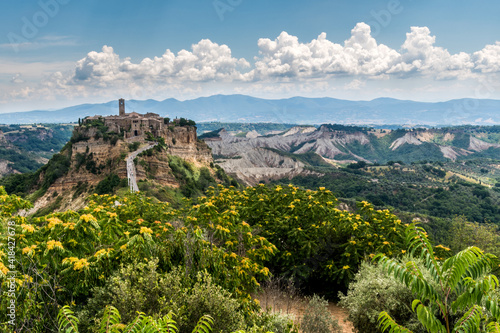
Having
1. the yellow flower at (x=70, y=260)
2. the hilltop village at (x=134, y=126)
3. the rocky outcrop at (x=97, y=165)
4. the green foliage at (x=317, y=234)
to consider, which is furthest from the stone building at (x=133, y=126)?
the yellow flower at (x=70, y=260)

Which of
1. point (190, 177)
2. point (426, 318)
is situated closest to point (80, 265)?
point (426, 318)

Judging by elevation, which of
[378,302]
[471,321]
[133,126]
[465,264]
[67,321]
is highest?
[133,126]

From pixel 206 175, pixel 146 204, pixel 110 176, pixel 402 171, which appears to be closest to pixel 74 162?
pixel 110 176

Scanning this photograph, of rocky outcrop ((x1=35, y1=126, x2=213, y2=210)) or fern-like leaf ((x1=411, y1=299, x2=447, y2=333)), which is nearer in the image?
fern-like leaf ((x1=411, y1=299, x2=447, y2=333))

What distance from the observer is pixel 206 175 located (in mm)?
81688

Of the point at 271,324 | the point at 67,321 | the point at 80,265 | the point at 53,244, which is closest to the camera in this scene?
the point at 67,321

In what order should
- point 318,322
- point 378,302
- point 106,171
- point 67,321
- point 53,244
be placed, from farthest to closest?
1. point 106,171
2. point 318,322
3. point 378,302
4. point 53,244
5. point 67,321

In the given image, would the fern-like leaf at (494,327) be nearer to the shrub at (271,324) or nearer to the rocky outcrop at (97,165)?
the shrub at (271,324)

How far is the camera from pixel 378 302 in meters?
12.3

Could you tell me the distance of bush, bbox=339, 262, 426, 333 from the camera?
11938 mm

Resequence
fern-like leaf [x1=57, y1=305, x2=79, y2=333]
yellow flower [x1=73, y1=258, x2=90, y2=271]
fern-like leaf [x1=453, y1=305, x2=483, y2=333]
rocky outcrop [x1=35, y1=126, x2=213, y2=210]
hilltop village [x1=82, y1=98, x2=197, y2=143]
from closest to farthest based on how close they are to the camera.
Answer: fern-like leaf [x1=57, y1=305, x2=79, y2=333] < fern-like leaf [x1=453, y1=305, x2=483, y2=333] < yellow flower [x1=73, y1=258, x2=90, y2=271] < rocky outcrop [x1=35, y1=126, x2=213, y2=210] < hilltop village [x1=82, y1=98, x2=197, y2=143]

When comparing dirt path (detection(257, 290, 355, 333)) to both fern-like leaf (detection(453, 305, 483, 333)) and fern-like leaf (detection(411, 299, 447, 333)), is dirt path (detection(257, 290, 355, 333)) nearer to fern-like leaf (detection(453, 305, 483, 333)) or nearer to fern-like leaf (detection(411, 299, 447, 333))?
fern-like leaf (detection(411, 299, 447, 333))

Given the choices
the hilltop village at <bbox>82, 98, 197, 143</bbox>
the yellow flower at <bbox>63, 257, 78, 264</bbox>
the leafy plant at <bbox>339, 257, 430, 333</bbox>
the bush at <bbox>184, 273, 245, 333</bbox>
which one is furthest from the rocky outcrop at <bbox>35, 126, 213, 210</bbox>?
the bush at <bbox>184, 273, 245, 333</bbox>

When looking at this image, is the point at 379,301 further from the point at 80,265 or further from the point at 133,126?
the point at 133,126
